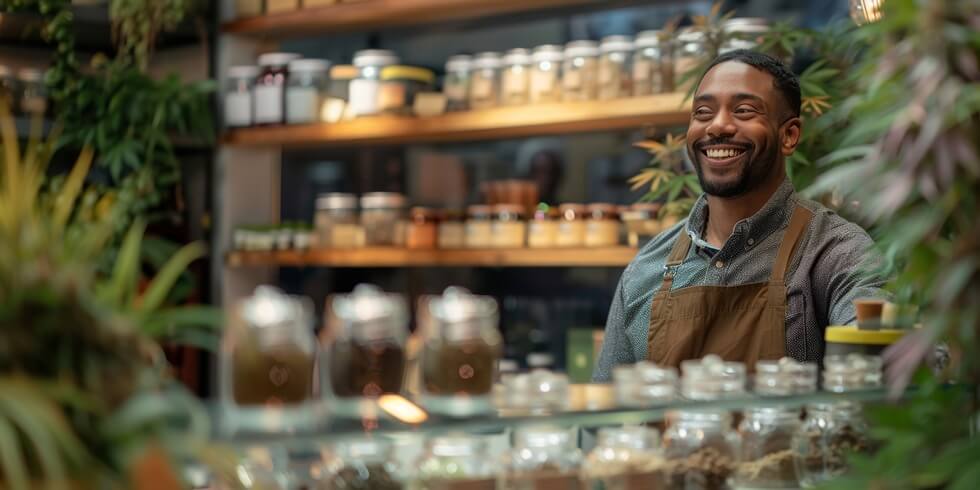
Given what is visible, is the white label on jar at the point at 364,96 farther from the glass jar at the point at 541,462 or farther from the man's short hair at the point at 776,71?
the glass jar at the point at 541,462

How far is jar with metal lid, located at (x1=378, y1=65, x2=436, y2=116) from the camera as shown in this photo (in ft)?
14.8

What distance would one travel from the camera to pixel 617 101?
3998 millimetres

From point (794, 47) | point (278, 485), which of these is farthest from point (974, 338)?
point (794, 47)

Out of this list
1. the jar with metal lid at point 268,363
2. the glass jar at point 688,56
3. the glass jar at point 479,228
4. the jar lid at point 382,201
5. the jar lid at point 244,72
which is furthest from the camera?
the jar lid at point 244,72

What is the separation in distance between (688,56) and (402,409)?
262cm

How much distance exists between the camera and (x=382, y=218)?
4680mm

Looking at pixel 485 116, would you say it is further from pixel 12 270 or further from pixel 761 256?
pixel 12 270

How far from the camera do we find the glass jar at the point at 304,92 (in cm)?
473

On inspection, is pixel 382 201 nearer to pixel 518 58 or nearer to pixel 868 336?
pixel 518 58

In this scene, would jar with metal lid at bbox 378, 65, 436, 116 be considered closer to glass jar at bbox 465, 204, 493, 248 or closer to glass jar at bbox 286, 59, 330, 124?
glass jar at bbox 286, 59, 330, 124

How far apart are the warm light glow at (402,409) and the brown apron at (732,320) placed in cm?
126

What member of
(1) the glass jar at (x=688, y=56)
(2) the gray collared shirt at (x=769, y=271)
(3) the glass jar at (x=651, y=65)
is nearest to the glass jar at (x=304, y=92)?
(3) the glass jar at (x=651, y=65)

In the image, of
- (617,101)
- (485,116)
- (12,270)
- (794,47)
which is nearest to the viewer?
(12,270)

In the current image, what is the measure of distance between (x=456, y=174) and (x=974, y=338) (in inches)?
140
